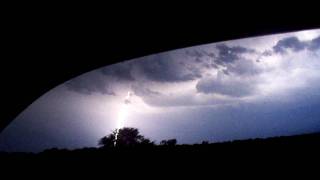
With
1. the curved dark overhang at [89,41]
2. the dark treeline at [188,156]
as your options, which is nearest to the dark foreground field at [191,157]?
the dark treeline at [188,156]

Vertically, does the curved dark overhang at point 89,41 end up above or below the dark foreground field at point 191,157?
above

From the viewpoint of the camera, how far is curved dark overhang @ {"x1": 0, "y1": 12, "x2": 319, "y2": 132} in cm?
661

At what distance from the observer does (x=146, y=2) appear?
596cm

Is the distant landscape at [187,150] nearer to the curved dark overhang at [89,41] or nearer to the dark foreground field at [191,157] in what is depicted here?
the dark foreground field at [191,157]

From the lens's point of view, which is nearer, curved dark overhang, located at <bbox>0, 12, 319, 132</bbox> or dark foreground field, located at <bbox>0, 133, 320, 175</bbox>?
dark foreground field, located at <bbox>0, 133, 320, 175</bbox>

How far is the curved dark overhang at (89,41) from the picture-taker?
260 inches

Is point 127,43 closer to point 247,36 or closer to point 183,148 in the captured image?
point 247,36

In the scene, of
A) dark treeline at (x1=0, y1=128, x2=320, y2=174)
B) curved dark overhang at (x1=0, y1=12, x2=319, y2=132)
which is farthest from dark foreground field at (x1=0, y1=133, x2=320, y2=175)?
curved dark overhang at (x1=0, y1=12, x2=319, y2=132)

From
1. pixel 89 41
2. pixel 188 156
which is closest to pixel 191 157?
pixel 188 156

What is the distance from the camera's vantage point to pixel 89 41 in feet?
25.0

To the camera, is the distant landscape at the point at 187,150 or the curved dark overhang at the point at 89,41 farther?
the curved dark overhang at the point at 89,41

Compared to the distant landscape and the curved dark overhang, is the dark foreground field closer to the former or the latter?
the distant landscape

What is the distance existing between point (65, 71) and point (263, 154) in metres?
8.70

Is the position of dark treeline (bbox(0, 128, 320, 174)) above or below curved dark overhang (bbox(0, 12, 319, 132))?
below
